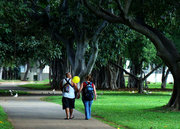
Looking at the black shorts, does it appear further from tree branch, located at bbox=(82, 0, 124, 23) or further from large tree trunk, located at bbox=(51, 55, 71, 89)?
large tree trunk, located at bbox=(51, 55, 71, 89)

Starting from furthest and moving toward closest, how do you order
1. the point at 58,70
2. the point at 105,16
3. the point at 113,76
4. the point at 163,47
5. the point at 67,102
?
the point at 113,76
the point at 58,70
the point at 163,47
the point at 105,16
the point at 67,102

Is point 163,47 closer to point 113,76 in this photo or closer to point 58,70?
point 58,70

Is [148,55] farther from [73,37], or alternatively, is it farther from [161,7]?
[161,7]

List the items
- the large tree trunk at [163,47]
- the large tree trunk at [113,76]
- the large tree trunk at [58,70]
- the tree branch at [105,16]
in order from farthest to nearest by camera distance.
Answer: the large tree trunk at [113,76] < the large tree trunk at [58,70] < the large tree trunk at [163,47] < the tree branch at [105,16]

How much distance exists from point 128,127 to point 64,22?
1741 centimetres

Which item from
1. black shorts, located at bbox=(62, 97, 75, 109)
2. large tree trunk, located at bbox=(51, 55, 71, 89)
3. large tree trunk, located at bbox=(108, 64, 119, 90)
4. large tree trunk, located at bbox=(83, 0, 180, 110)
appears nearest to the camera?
black shorts, located at bbox=(62, 97, 75, 109)

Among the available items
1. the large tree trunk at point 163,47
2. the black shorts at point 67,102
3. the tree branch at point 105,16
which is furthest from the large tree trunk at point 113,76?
the black shorts at point 67,102

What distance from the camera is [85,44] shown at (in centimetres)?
3003

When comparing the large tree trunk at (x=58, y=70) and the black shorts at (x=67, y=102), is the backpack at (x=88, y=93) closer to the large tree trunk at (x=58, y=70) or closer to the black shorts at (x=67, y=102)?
the black shorts at (x=67, y=102)

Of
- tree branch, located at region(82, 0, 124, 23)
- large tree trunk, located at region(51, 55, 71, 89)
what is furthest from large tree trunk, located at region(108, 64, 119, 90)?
tree branch, located at region(82, 0, 124, 23)

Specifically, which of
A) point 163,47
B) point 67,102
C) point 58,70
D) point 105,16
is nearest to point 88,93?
point 67,102

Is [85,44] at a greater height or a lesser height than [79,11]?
lesser

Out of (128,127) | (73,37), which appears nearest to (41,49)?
(73,37)

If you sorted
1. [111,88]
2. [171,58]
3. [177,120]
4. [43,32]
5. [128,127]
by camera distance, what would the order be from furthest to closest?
[111,88] < [43,32] < [171,58] < [177,120] < [128,127]
